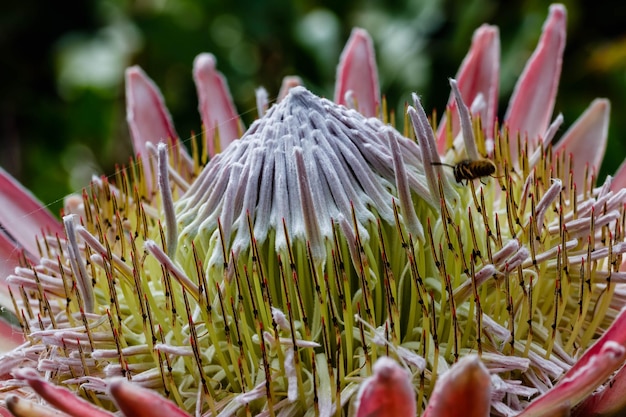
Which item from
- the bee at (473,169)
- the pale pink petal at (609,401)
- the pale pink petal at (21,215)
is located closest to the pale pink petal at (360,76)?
the bee at (473,169)

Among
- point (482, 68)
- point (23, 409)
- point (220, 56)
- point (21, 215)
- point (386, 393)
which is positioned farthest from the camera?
point (220, 56)

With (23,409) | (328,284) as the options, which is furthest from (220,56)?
(23,409)

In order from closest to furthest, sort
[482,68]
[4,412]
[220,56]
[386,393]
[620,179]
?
[386,393] → [4,412] → [620,179] → [482,68] → [220,56]

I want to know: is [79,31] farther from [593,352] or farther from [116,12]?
[593,352]

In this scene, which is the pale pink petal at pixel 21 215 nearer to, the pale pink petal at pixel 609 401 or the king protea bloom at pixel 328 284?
the king protea bloom at pixel 328 284

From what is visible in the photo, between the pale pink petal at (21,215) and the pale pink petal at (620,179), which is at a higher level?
the pale pink petal at (21,215)

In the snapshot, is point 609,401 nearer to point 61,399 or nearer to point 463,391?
point 463,391

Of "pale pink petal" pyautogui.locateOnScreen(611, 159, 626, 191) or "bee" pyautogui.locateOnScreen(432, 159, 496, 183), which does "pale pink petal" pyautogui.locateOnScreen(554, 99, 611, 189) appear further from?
"bee" pyautogui.locateOnScreen(432, 159, 496, 183)
